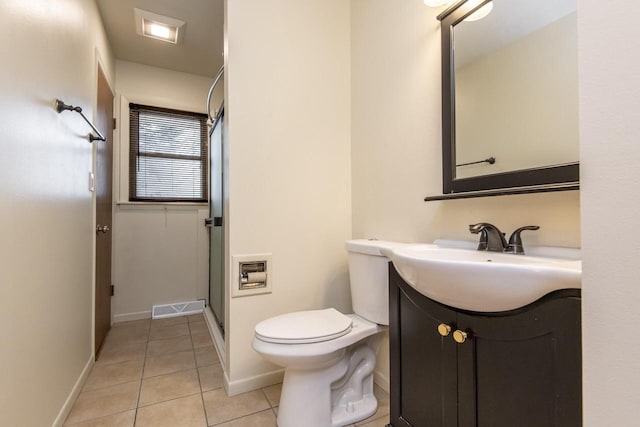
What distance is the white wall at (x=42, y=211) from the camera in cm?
91

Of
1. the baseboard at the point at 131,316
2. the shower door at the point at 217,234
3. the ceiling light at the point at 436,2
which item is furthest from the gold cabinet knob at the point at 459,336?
the baseboard at the point at 131,316

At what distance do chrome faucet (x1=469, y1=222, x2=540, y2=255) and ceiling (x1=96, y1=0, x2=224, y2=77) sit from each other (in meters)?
2.24

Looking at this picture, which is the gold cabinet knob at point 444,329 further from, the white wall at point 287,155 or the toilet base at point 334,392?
the white wall at point 287,155

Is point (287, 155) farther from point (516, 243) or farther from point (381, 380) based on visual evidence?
point (381, 380)

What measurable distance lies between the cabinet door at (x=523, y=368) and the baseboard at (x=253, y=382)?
1.07 meters

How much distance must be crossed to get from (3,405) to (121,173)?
2.22 m

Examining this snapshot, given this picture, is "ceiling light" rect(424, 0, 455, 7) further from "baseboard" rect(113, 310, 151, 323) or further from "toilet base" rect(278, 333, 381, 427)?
"baseboard" rect(113, 310, 151, 323)

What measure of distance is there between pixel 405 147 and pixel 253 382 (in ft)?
4.84

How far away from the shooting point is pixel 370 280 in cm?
137

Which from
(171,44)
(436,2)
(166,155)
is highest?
(171,44)

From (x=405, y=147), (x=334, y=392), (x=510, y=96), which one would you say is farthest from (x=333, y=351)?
(x=510, y=96)

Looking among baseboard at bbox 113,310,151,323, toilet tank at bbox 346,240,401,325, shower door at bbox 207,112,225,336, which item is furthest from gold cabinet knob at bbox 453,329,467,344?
baseboard at bbox 113,310,151,323

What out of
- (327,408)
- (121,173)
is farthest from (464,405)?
(121,173)

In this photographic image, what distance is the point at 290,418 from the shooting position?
1228mm
